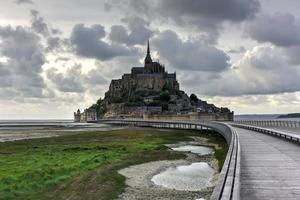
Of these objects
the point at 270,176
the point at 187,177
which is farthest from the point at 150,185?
the point at 270,176

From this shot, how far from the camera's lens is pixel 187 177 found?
2372cm

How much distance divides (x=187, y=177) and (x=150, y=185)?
3.28m

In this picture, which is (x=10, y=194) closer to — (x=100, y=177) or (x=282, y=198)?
(x=100, y=177)

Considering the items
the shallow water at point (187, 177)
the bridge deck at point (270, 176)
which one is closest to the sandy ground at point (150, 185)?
the shallow water at point (187, 177)

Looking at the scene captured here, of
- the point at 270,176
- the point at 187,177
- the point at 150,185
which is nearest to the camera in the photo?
the point at 270,176

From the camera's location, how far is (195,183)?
21656mm

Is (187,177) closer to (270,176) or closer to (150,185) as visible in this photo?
(150,185)

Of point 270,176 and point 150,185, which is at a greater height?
point 270,176

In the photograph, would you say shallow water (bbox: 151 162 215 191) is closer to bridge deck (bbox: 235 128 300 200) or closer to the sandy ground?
the sandy ground

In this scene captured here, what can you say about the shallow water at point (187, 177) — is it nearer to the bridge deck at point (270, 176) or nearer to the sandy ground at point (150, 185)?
the sandy ground at point (150, 185)

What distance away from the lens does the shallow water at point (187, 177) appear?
68.9 ft

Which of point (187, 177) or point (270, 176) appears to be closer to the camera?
point (270, 176)

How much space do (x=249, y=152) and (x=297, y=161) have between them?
4475 millimetres

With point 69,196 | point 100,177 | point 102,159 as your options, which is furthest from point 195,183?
point 102,159
